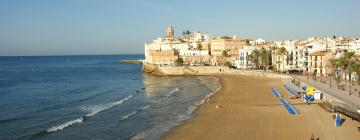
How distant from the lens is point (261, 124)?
97.1 ft

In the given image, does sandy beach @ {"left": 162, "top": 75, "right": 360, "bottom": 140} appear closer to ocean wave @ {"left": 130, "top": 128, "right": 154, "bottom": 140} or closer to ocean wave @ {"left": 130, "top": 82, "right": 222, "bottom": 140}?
ocean wave @ {"left": 130, "top": 82, "right": 222, "bottom": 140}

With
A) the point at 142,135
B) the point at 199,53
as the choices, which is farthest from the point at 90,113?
the point at 199,53

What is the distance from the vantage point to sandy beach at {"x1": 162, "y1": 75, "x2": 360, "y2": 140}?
85.3 feet

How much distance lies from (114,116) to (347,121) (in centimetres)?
1953

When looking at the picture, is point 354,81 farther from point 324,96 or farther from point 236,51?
point 236,51

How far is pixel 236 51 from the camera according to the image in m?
120

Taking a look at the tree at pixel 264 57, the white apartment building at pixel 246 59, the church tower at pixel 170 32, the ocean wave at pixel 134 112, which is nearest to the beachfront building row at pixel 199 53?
the white apartment building at pixel 246 59

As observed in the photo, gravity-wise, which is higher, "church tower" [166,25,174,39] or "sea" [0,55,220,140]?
"church tower" [166,25,174,39]

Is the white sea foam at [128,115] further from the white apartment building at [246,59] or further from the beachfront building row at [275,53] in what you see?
the white apartment building at [246,59]

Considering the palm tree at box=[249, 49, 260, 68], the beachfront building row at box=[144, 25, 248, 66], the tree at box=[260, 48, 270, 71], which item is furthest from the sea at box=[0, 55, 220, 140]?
the beachfront building row at box=[144, 25, 248, 66]

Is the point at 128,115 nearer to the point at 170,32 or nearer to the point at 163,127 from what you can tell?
the point at 163,127

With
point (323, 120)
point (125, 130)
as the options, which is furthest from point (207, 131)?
point (323, 120)

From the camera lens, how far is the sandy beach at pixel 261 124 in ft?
85.3

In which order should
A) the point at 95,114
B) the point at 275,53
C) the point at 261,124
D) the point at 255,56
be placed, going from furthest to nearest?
1. the point at 255,56
2. the point at 275,53
3. the point at 95,114
4. the point at 261,124
